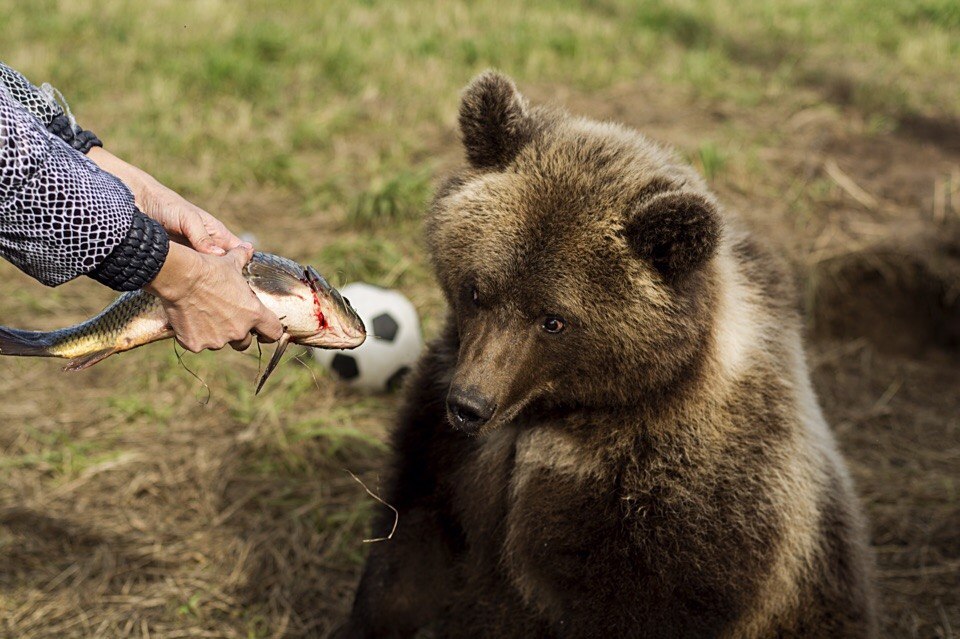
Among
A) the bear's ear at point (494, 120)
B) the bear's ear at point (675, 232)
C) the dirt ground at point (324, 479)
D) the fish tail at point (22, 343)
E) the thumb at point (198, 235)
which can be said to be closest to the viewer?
the fish tail at point (22, 343)

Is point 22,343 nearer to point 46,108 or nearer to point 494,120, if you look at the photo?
point 46,108

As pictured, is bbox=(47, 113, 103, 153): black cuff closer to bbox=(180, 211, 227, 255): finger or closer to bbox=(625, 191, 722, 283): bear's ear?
bbox=(180, 211, 227, 255): finger

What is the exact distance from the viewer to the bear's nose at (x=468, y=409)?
2.61 meters

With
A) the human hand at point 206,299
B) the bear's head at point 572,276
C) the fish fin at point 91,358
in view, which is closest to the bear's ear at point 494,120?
the bear's head at point 572,276

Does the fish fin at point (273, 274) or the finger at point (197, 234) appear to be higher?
the finger at point (197, 234)

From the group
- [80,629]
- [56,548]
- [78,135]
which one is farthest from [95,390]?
[78,135]

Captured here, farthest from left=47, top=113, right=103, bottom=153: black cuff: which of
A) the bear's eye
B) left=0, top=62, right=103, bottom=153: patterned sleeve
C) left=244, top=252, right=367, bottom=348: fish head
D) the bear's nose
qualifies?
the bear's eye

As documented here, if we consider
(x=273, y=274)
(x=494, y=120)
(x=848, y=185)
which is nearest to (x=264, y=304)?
(x=273, y=274)

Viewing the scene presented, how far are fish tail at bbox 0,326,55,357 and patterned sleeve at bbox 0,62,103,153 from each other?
56 centimetres

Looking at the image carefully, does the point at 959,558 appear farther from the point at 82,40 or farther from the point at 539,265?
the point at 82,40

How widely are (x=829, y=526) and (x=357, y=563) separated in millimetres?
1882

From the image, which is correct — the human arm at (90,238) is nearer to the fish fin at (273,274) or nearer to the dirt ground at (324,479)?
the fish fin at (273,274)

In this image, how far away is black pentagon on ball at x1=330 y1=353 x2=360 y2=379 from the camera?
4.56m

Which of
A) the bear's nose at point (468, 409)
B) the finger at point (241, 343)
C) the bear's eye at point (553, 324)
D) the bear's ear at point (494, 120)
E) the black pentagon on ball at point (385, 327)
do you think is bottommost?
the black pentagon on ball at point (385, 327)
